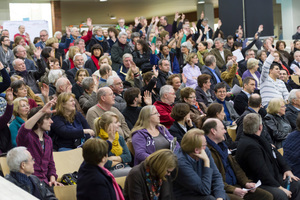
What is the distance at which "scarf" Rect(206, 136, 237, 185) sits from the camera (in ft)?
16.1

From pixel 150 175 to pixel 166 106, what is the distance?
2.44 m

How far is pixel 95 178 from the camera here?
3732 millimetres

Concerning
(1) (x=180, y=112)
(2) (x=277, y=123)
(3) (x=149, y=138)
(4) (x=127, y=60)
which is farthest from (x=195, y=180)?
(4) (x=127, y=60)

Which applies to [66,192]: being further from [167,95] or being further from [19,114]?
[167,95]

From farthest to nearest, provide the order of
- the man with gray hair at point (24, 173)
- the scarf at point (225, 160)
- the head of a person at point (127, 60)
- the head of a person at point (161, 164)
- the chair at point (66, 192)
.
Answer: the head of a person at point (127, 60)
the scarf at point (225, 160)
the chair at point (66, 192)
the man with gray hair at point (24, 173)
the head of a person at point (161, 164)

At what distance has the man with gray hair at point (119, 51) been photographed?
9.40 m

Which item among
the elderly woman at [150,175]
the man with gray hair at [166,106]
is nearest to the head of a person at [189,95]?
the man with gray hair at [166,106]

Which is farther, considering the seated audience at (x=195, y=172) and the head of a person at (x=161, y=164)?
the seated audience at (x=195, y=172)

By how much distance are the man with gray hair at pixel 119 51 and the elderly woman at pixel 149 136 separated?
427 cm

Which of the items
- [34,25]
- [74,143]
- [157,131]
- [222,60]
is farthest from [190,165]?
[34,25]

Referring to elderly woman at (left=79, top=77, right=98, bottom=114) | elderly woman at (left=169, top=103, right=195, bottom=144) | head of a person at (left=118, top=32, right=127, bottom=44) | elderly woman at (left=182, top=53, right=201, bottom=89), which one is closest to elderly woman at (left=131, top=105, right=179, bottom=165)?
elderly woman at (left=169, top=103, right=195, bottom=144)

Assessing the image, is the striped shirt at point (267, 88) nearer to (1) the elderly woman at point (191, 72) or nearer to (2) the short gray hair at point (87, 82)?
(1) the elderly woman at point (191, 72)

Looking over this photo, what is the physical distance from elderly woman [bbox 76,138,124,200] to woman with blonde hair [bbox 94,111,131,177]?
913mm

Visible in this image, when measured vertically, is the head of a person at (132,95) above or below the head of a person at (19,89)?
below
